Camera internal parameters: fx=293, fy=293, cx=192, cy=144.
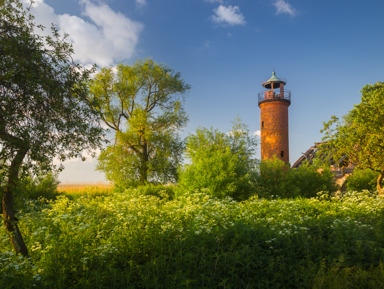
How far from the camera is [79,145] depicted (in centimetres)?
713

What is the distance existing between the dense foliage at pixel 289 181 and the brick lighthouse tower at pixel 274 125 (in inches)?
440

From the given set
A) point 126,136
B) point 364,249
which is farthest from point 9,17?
point 126,136

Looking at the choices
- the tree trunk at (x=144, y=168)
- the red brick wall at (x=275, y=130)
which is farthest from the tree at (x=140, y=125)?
the red brick wall at (x=275, y=130)

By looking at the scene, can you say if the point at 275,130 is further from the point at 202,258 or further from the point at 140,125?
the point at 202,258

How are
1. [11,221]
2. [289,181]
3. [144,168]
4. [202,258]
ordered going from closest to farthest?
[202,258] → [11,221] → [289,181] → [144,168]

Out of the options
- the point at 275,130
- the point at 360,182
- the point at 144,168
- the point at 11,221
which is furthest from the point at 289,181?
the point at 11,221

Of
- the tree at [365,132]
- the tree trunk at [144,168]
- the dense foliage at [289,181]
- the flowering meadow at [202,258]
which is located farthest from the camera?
the tree trunk at [144,168]

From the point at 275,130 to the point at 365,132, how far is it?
1530cm

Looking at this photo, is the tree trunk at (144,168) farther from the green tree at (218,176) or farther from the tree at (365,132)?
the tree at (365,132)

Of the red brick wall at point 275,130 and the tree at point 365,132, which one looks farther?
the red brick wall at point 275,130

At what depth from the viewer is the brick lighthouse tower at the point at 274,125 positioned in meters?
29.7

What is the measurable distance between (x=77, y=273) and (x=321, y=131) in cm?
1414

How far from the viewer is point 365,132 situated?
14766 mm

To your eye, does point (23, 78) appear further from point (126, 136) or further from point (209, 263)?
point (126, 136)
